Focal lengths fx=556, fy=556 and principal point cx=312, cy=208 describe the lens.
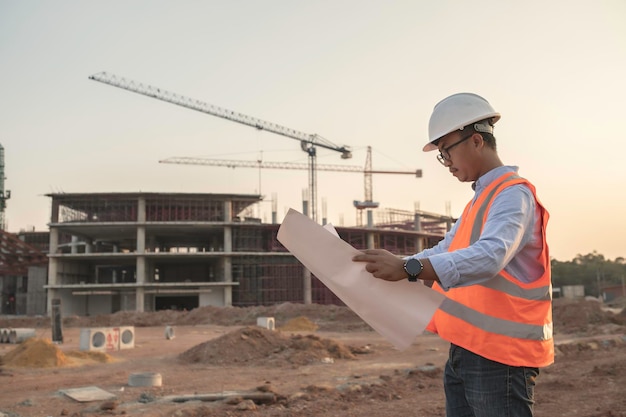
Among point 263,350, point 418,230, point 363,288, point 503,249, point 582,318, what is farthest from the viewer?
point 418,230

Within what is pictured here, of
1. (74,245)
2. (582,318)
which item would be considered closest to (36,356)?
(582,318)

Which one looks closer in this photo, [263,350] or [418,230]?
[263,350]

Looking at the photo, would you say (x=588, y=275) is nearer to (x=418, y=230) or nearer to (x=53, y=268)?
(x=418, y=230)

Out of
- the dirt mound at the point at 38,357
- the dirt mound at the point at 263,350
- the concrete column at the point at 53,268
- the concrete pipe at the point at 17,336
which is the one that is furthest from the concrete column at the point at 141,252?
the dirt mound at the point at 263,350

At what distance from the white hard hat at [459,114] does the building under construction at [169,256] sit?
4569 cm

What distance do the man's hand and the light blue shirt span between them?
11cm

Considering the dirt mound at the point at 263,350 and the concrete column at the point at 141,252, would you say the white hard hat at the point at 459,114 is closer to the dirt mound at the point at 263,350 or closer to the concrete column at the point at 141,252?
the dirt mound at the point at 263,350

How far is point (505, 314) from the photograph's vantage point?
1.96m

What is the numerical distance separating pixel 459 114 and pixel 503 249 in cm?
60

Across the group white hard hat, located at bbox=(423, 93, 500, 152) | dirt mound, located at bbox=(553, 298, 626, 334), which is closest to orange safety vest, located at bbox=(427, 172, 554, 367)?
white hard hat, located at bbox=(423, 93, 500, 152)

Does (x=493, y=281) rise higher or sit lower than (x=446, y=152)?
lower

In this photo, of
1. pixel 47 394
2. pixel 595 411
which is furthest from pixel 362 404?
pixel 47 394

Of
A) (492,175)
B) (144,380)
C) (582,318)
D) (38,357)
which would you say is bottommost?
(582,318)

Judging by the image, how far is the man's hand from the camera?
1941mm
